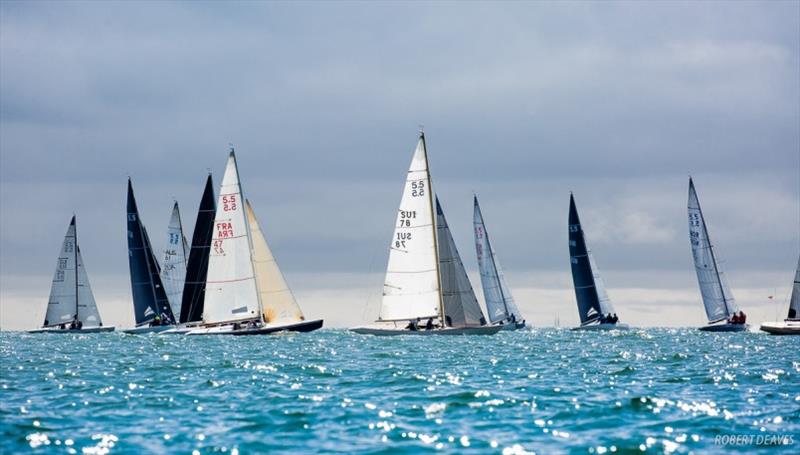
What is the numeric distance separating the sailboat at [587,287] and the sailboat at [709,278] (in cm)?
1069

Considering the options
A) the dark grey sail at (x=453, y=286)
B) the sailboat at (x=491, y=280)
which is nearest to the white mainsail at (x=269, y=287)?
the dark grey sail at (x=453, y=286)

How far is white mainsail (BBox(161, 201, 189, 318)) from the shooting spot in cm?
11406

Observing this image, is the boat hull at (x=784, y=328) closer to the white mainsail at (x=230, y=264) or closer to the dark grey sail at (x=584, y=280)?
the dark grey sail at (x=584, y=280)

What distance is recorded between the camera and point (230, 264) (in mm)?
89312

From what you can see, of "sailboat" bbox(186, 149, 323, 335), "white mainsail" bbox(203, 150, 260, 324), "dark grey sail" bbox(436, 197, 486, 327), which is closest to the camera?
"dark grey sail" bbox(436, 197, 486, 327)

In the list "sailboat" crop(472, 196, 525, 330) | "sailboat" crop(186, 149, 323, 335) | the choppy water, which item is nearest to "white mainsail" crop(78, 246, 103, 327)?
"sailboat" crop(186, 149, 323, 335)

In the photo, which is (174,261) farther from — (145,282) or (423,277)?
(423,277)

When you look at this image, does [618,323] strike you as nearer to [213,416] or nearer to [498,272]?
[498,272]

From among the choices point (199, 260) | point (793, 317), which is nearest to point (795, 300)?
point (793, 317)

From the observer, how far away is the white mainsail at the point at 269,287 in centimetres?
9144

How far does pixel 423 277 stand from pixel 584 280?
42.7 meters

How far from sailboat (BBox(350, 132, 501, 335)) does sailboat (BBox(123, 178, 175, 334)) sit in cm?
3513

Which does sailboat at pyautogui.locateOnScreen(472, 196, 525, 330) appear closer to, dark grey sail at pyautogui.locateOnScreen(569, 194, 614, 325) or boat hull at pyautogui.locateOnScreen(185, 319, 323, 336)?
dark grey sail at pyautogui.locateOnScreen(569, 194, 614, 325)

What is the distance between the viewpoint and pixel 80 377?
43594mm
